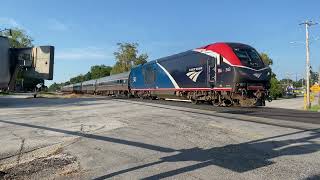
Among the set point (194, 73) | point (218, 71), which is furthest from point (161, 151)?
point (194, 73)

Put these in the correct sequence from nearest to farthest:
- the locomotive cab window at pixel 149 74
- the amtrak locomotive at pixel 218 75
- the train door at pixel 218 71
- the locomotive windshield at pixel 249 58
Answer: the amtrak locomotive at pixel 218 75 → the locomotive windshield at pixel 249 58 → the train door at pixel 218 71 → the locomotive cab window at pixel 149 74

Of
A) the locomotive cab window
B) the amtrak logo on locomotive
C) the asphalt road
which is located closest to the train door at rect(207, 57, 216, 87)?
the amtrak logo on locomotive

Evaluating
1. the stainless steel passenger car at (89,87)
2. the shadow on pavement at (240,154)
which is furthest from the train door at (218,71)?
the stainless steel passenger car at (89,87)

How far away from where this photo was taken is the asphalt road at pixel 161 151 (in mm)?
7113

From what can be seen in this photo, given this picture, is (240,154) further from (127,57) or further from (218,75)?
(127,57)

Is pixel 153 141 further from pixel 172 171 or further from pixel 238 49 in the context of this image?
pixel 238 49

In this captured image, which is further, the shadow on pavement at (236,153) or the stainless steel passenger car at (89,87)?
the stainless steel passenger car at (89,87)

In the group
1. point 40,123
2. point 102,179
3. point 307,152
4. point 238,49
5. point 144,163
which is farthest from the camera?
point 238,49

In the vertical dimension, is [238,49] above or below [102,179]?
above

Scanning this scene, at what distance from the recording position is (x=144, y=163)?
7.80 metres

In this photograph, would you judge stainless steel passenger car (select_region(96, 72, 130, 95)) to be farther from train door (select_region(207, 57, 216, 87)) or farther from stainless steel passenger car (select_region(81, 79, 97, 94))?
train door (select_region(207, 57, 216, 87))

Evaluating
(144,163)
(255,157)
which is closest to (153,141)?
(144,163)

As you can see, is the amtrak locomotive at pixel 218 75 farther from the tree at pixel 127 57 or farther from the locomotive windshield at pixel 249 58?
the tree at pixel 127 57

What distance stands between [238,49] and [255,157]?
1472cm
